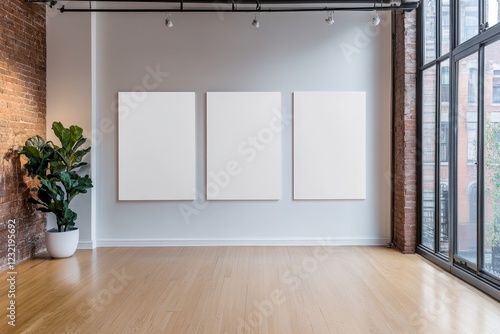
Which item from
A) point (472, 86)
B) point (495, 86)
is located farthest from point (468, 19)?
point (495, 86)

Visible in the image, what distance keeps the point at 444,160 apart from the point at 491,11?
69.2 inches

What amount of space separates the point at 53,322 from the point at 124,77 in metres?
3.69

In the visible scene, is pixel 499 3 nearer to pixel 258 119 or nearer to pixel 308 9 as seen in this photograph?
pixel 308 9

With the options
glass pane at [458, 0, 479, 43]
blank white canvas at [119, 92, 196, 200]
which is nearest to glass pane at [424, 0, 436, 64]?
glass pane at [458, 0, 479, 43]

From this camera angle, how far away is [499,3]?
144 inches

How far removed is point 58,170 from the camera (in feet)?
16.8

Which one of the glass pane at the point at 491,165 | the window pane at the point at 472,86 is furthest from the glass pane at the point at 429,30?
the glass pane at the point at 491,165

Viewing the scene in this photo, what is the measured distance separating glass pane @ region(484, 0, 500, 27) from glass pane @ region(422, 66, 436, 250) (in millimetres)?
1182

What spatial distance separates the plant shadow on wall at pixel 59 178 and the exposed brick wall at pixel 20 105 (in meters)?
0.17

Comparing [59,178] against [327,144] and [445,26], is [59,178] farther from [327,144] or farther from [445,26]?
[445,26]

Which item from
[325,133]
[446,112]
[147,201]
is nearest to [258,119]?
[325,133]

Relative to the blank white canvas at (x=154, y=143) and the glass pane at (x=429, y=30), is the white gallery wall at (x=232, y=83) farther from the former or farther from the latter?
Answer: the glass pane at (x=429, y=30)

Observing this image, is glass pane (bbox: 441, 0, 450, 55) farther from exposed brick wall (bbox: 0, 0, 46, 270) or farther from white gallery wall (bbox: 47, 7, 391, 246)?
exposed brick wall (bbox: 0, 0, 46, 270)

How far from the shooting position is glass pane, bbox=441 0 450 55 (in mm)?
4715
